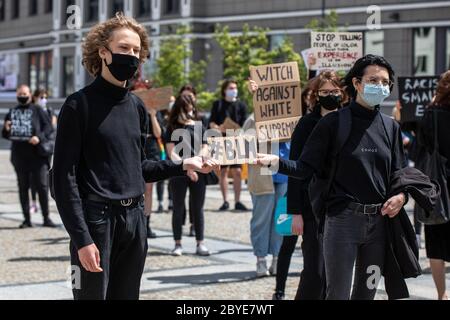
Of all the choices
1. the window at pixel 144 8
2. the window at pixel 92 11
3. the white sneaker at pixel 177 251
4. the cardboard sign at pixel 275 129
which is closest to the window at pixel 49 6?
the window at pixel 92 11

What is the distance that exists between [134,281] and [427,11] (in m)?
30.1

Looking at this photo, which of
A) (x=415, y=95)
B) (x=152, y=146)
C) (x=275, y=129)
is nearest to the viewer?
(x=275, y=129)

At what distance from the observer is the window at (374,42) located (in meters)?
34.3

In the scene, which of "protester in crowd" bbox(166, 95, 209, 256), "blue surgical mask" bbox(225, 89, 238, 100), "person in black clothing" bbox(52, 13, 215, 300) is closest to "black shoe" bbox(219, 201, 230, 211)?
"blue surgical mask" bbox(225, 89, 238, 100)

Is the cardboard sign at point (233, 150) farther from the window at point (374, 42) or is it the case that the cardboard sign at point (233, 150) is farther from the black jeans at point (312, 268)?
the window at point (374, 42)

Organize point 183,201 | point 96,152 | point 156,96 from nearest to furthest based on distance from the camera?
1. point 96,152
2. point 183,201
3. point 156,96

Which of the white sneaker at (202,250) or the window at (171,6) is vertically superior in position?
the window at (171,6)

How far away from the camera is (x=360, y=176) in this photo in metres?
5.21

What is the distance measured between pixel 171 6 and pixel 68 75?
890cm

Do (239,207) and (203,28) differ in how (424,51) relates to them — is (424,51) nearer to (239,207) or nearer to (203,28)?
→ (203,28)

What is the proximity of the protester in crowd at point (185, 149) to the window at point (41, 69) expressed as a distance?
41.6 m

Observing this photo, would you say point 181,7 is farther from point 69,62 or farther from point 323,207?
point 323,207

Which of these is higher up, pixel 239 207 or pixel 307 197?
pixel 307 197

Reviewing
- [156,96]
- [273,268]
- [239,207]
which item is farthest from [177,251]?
[239,207]
